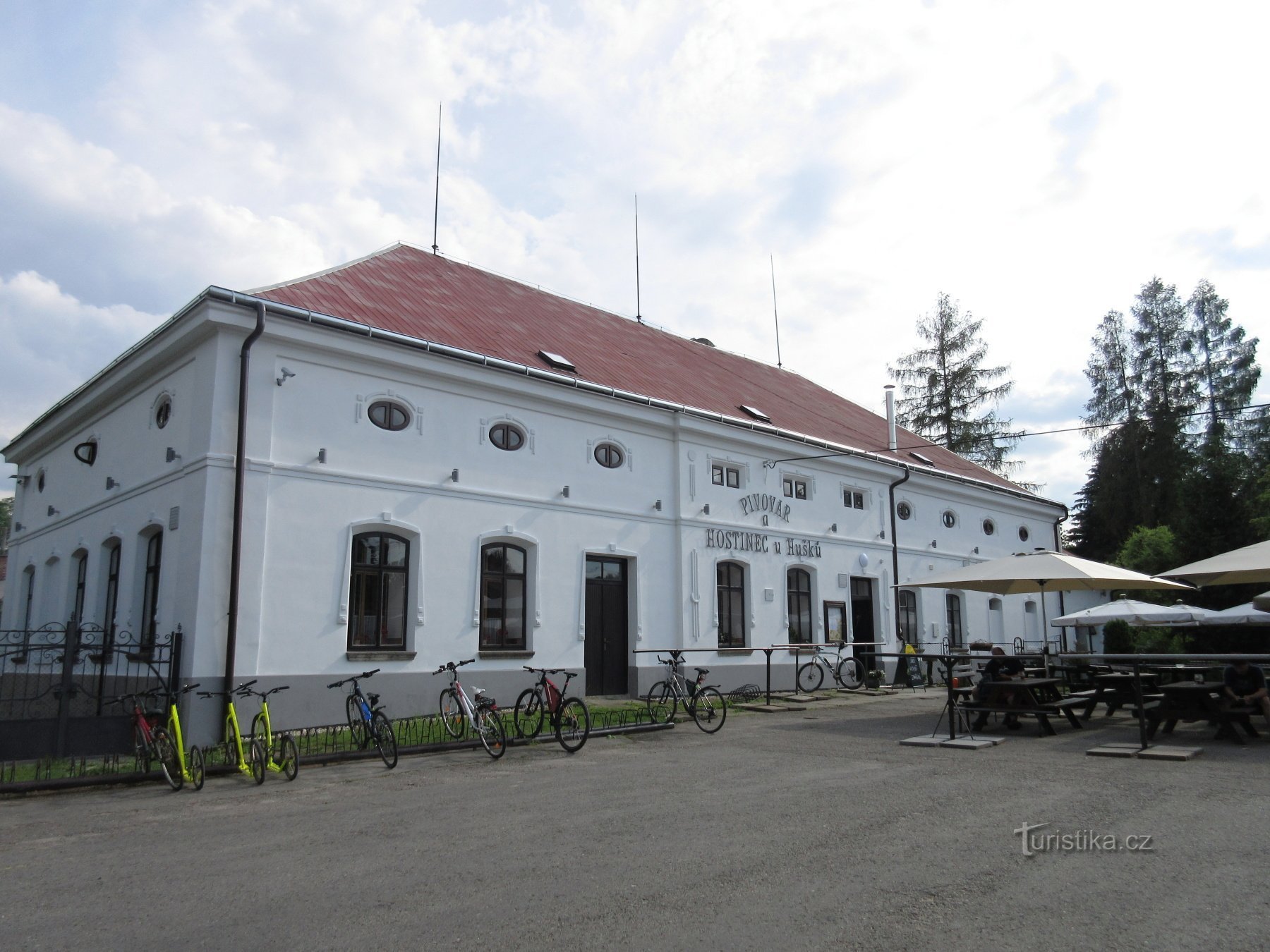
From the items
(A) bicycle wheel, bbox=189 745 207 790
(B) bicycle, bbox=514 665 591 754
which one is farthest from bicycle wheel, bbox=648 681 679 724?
(A) bicycle wheel, bbox=189 745 207 790

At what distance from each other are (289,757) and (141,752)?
1.58 metres

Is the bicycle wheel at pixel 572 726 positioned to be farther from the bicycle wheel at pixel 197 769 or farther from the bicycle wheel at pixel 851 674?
the bicycle wheel at pixel 851 674

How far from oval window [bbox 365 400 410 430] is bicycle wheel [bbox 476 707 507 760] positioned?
215 inches

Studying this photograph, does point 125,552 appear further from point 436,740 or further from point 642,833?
point 642,833

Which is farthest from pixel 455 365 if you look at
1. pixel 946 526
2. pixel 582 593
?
pixel 946 526

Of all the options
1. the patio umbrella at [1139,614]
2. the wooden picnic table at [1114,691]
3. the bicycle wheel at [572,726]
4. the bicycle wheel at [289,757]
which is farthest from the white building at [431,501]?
the wooden picnic table at [1114,691]

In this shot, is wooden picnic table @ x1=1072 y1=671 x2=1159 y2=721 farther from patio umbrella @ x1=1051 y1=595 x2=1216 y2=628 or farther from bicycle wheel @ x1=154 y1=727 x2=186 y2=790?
bicycle wheel @ x1=154 y1=727 x2=186 y2=790

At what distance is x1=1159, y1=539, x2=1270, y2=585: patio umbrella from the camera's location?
11.6 metres

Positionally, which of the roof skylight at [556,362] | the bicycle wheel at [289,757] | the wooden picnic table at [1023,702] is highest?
the roof skylight at [556,362]

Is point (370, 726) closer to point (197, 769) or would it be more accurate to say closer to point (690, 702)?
point (197, 769)

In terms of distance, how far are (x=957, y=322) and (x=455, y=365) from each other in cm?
3196

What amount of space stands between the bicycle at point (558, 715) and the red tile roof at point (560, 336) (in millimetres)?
6166

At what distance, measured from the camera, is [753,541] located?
19.6 meters

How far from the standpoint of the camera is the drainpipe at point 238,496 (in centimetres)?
1201
